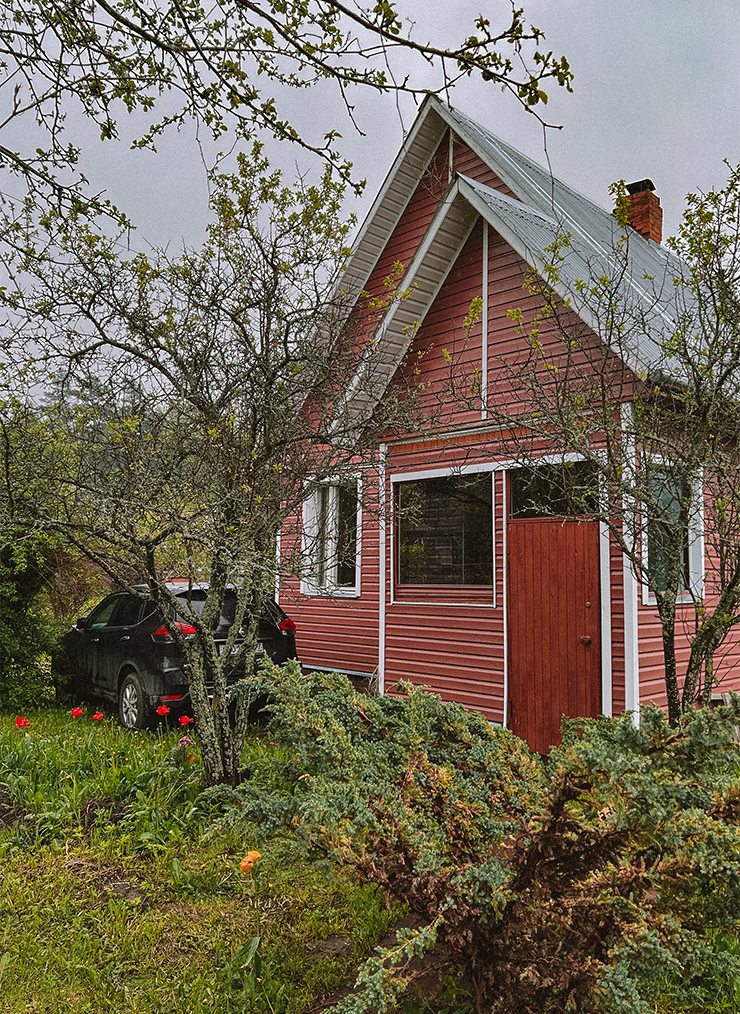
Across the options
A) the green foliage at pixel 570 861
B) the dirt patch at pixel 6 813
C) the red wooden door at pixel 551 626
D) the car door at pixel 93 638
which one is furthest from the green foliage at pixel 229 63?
the car door at pixel 93 638

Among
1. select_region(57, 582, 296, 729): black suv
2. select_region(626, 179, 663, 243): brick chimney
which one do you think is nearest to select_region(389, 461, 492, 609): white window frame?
select_region(57, 582, 296, 729): black suv

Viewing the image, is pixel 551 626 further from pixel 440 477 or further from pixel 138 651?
pixel 138 651

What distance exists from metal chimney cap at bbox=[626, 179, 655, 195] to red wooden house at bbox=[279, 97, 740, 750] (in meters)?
2.26

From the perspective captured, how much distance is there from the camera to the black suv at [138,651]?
7793 mm

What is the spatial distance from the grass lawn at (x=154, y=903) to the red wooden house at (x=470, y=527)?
2.13 meters

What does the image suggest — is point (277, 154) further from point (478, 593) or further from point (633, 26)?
point (478, 593)

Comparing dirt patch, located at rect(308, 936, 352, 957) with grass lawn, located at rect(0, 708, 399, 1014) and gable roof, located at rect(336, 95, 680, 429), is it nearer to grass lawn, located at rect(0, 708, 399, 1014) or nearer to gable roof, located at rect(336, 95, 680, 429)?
grass lawn, located at rect(0, 708, 399, 1014)

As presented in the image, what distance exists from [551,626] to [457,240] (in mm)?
4511

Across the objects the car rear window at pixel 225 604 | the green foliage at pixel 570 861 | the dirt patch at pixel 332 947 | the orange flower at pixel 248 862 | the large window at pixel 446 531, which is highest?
the large window at pixel 446 531

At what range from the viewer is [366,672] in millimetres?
10227

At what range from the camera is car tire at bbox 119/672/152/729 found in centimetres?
790

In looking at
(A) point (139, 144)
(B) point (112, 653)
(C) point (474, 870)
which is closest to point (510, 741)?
(C) point (474, 870)

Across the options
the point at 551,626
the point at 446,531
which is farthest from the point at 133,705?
the point at 551,626

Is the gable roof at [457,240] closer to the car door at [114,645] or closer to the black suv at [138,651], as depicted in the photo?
the black suv at [138,651]
